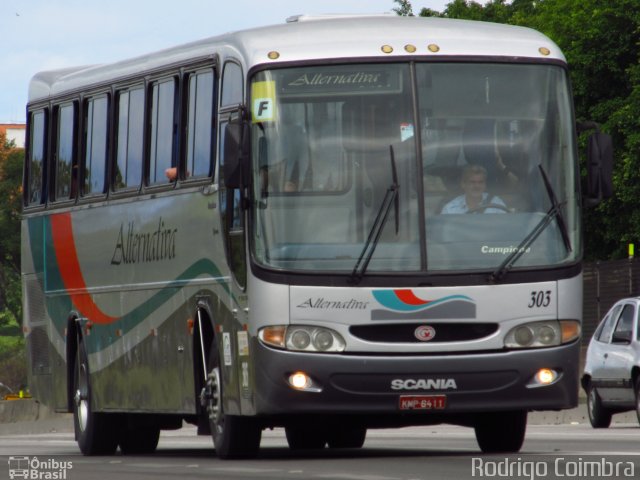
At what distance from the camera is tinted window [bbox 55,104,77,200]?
20.5m

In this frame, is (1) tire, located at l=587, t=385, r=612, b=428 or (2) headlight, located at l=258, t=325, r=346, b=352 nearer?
(2) headlight, located at l=258, t=325, r=346, b=352

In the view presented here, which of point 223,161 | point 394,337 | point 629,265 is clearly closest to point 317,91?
point 223,161

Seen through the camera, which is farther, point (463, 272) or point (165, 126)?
point (165, 126)

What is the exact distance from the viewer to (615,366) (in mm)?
25734

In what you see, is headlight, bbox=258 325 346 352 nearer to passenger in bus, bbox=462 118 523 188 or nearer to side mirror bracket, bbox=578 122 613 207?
passenger in bus, bbox=462 118 523 188

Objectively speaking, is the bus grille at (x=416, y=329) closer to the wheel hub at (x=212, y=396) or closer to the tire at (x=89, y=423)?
the wheel hub at (x=212, y=396)

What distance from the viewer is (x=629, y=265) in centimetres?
3650

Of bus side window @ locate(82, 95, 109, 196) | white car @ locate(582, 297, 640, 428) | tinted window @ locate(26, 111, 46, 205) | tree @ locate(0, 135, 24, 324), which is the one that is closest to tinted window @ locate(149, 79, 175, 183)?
bus side window @ locate(82, 95, 109, 196)

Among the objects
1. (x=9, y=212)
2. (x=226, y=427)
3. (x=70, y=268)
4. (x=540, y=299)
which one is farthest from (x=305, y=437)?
(x=9, y=212)

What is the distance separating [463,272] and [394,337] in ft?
2.26

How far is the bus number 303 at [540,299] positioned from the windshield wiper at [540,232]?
0.27 metres

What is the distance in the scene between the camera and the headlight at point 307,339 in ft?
47.6

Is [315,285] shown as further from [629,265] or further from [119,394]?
[629,265]

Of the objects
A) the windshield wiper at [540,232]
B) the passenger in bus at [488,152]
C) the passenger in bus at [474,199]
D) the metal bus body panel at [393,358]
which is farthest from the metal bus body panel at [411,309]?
the passenger in bus at [488,152]
